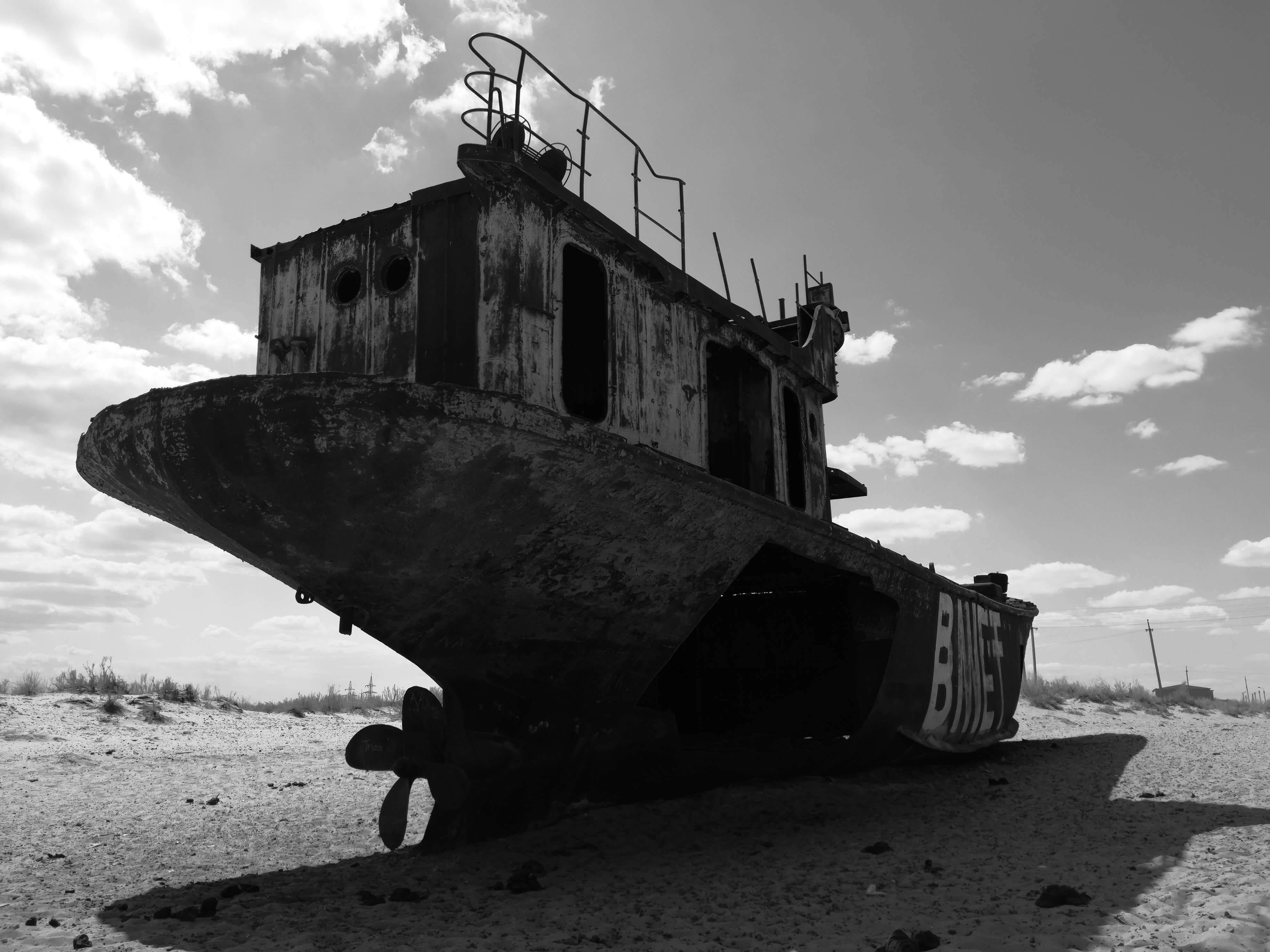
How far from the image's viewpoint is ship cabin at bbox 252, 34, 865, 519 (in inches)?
200

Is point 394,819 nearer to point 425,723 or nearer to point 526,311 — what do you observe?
point 425,723

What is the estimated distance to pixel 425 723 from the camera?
199 inches

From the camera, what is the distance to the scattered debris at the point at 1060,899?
12.6 feet

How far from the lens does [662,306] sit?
241 inches

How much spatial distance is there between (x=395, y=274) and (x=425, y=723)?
267 centimetres

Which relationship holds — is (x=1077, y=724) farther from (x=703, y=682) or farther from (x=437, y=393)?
(x=437, y=393)

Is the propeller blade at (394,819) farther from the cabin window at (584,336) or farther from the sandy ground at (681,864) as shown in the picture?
the cabin window at (584,336)

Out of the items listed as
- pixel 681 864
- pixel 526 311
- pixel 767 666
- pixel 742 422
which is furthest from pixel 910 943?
pixel 767 666

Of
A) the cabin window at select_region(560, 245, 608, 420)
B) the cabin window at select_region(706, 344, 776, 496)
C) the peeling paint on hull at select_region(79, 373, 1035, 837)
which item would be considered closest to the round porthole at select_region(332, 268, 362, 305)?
the cabin window at select_region(560, 245, 608, 420)

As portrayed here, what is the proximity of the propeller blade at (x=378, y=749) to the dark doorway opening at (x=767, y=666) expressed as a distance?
339 cm

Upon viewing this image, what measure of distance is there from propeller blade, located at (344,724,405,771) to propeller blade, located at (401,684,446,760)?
7 centimetres

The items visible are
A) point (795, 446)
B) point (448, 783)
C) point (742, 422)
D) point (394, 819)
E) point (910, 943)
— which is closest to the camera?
point (910, 943)

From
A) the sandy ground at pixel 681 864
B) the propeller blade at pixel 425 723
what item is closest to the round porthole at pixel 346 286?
the propeller blade at pixel 425 723

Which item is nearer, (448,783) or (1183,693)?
(448,783)
